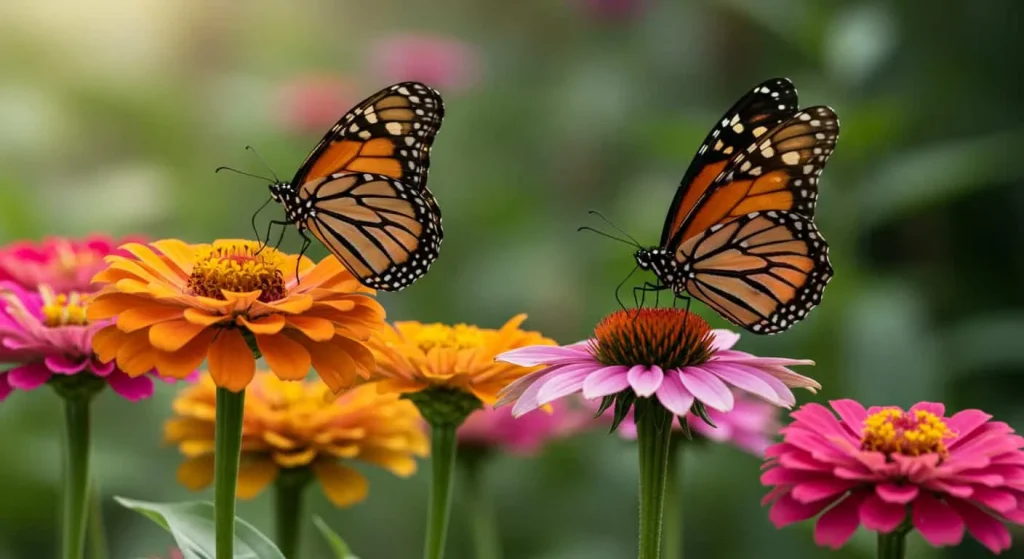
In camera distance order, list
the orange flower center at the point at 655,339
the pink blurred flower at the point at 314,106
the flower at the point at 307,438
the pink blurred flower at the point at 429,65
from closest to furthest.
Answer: the orange flower center at the point at 655,339, the flower at the point at 307,438, the pink blurred flower at the point at 314,106, the pink blurred flower at the point at 429,65

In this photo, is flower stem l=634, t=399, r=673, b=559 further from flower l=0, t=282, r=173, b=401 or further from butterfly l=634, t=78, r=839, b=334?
flower l=0, t=282, r=173, b=401

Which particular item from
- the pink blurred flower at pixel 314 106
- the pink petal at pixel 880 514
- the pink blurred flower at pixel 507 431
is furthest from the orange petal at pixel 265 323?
the pink blurred flower at pixel 314 106

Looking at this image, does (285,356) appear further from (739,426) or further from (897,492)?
(739,426)

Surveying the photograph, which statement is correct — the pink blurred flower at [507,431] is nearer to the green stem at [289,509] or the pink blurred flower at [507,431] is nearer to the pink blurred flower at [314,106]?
the green stem at [289,509]

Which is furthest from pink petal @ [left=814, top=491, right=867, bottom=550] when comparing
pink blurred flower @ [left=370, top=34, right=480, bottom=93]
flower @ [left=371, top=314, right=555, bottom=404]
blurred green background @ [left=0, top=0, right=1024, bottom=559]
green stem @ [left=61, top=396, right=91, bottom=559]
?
pink blurred flower @ [left=370, top=34, right=480, bottom=93]

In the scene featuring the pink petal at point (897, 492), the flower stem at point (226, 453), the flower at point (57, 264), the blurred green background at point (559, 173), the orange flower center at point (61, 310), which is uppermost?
the blurred green background at point (559, 173)

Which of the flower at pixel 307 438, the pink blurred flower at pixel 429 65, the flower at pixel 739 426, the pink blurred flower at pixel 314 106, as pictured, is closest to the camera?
the flower at pixel 307 438

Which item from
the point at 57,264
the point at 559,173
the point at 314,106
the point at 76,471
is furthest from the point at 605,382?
the point at 559,173
